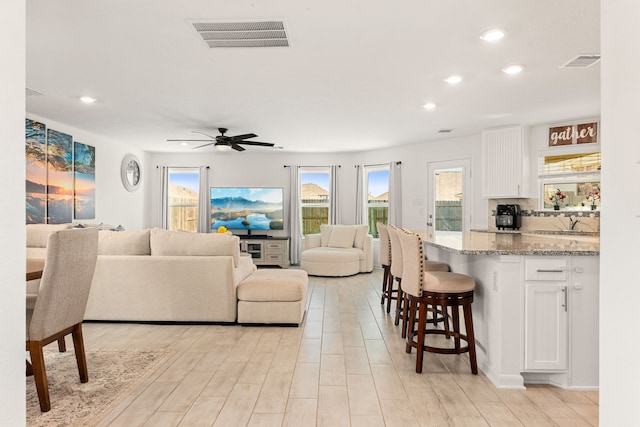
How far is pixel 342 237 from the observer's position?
24.9ft

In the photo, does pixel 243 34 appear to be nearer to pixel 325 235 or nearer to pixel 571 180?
pixel 571 180

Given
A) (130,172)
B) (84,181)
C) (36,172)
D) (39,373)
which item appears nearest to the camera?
(39,373)

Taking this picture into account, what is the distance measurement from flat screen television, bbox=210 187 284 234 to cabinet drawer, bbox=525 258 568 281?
631 centimetres

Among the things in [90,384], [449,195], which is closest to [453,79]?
[449,195]

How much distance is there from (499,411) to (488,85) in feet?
10.3

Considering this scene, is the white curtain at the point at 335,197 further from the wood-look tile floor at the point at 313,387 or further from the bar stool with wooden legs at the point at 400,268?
the wood-look tile floor at the point at 313,387

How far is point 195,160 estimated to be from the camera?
8648mm

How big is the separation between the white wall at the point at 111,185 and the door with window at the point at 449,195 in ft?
19.2

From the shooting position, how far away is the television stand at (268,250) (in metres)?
7.86

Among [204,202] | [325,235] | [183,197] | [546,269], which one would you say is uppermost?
[183,197]

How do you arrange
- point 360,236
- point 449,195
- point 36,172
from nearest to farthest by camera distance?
1. point 36,172
2. point 449,195
3. point 360,236

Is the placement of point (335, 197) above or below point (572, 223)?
above

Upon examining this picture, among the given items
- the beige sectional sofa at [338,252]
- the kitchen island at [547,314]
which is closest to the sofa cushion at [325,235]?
the beige sectional sofa at [338,252]

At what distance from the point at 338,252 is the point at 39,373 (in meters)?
5.18
